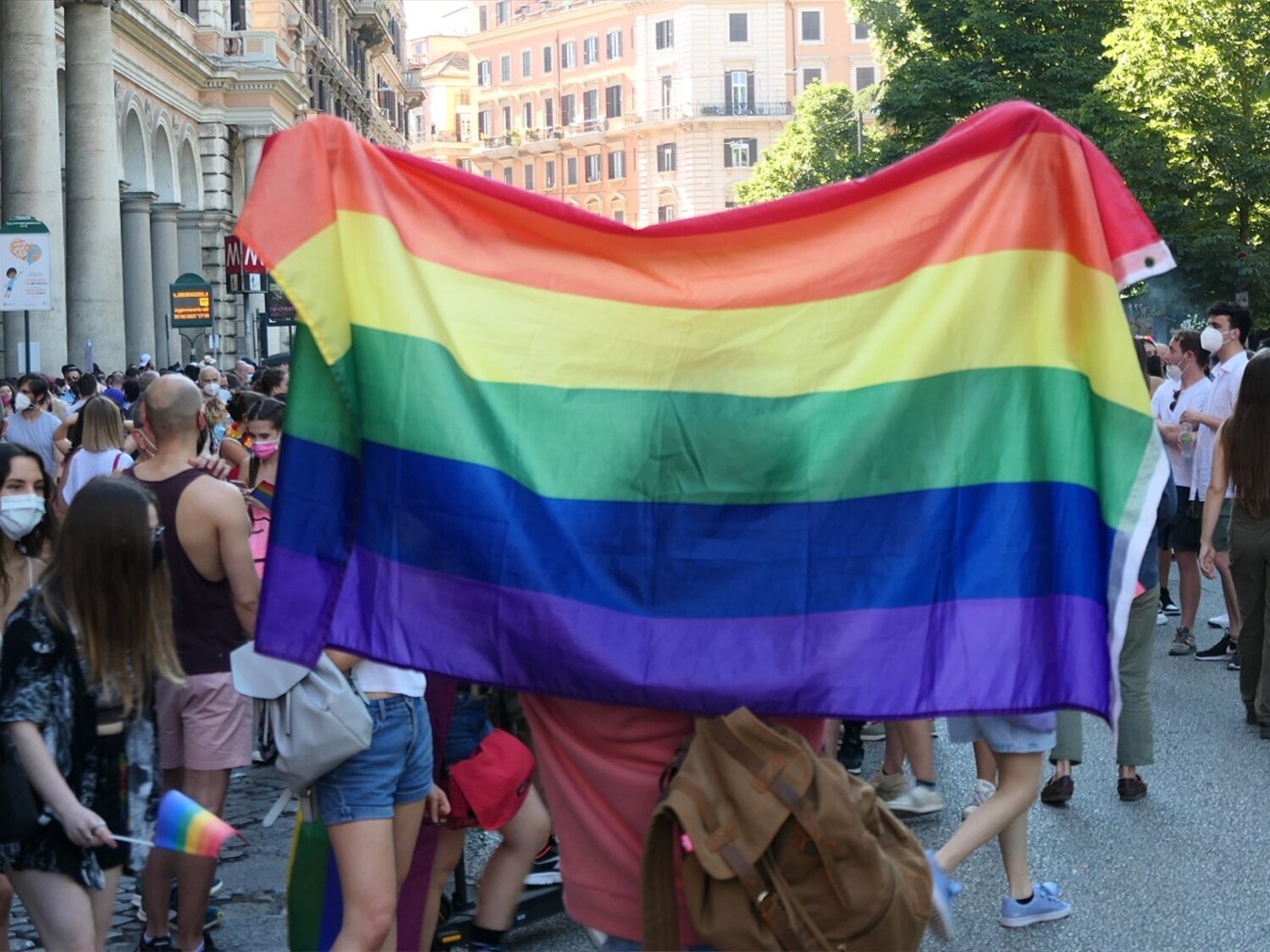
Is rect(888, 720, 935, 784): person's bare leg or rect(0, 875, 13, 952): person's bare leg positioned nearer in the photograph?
rect(0, 875, 13, 952): person's bare leg

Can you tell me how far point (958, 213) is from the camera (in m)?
3.95

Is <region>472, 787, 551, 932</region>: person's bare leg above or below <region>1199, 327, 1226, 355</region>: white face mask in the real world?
below

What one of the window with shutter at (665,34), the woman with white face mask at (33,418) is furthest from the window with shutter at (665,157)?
the woman with white face mask at (33,418)

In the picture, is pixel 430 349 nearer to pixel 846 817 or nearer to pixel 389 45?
pixel 846 817

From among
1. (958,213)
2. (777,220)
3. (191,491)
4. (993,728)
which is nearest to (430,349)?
(777,220)

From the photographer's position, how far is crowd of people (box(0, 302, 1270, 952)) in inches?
153

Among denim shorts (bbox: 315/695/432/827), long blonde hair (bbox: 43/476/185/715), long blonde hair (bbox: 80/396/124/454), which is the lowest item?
denim shorts (bbox: 315/695/432/827)

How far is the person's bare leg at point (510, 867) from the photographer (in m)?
5.88

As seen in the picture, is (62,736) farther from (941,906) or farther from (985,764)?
(985,764)

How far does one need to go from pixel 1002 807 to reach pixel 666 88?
340 feet

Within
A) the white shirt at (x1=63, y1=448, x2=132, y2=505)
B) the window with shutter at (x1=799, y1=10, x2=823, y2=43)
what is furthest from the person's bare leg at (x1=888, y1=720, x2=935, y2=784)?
the window with shutter at (x1=799, y1=10, x2=823, y2=43)

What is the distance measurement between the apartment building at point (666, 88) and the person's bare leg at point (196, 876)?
3710 inches

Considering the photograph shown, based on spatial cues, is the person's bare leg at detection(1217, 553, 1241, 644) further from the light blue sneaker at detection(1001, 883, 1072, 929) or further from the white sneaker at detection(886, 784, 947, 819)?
the light blue sneaker at detection(1001, 883, 1072, 929)

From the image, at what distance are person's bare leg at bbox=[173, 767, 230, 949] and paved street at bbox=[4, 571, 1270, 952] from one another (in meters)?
0.32
